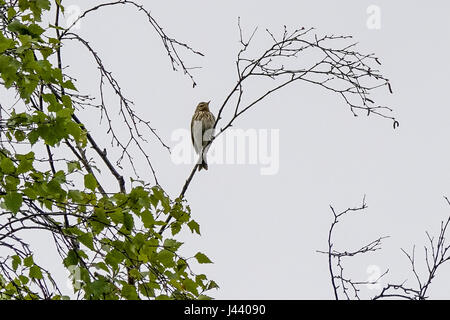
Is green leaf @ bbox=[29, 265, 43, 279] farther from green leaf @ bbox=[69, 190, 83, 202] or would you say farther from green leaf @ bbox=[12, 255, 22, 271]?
green leaf @ bbox=[69, 190, 83, 202]

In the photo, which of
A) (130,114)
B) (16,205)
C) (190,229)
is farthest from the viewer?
(130,114)

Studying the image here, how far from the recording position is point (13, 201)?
3564 millimetres

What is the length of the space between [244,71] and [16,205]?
2.02 metres

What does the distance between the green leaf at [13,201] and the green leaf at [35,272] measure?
44cm

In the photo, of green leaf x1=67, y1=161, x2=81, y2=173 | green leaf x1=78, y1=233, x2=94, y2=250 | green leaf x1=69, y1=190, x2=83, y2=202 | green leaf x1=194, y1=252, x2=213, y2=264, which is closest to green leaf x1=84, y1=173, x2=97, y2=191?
green leaf x1=67, y1=161, x2=81, y2=173

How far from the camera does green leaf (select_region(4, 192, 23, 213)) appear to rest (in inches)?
140

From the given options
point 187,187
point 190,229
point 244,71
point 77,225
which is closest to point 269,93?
point 244,71

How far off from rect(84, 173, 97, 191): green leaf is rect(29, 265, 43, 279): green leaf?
422mm

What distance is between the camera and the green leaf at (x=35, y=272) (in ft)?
12.8

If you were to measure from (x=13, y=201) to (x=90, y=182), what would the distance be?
47cm

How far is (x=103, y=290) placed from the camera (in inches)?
143

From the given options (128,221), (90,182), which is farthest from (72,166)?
(128,221)

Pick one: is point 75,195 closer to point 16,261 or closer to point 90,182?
point 90,182
